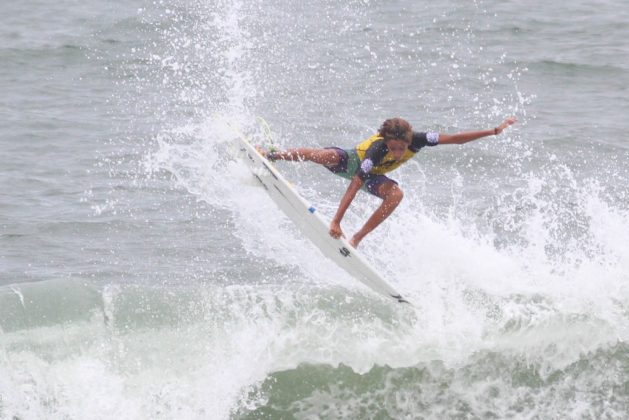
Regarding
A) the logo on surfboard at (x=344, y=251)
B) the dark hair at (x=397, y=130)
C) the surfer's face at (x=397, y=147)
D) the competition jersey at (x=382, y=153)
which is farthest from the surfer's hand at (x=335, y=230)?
the dark hair at (x=397, y=130)

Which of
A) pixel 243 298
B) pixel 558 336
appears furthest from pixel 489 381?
pixel 243 298

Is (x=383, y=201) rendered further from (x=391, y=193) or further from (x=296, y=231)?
(x=296, y=231)

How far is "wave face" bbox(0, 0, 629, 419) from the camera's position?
876 cm

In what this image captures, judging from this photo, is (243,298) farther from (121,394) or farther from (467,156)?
(467,156)

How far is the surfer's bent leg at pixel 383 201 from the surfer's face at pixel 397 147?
0.43 m

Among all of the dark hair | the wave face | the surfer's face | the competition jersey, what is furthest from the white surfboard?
the dark hair

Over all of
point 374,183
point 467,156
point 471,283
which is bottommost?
point 467,156

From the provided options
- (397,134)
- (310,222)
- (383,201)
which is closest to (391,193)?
(383,201)

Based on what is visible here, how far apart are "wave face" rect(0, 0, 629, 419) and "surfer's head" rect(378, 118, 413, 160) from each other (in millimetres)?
1447

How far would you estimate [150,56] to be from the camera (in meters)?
18.7

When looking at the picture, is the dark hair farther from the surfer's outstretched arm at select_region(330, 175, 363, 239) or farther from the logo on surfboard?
the logo on surfboard

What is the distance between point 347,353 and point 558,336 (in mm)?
1894

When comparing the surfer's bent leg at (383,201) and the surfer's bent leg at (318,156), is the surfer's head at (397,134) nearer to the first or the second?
the surfer's bent leg at (383,201)

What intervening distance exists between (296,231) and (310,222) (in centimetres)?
113
